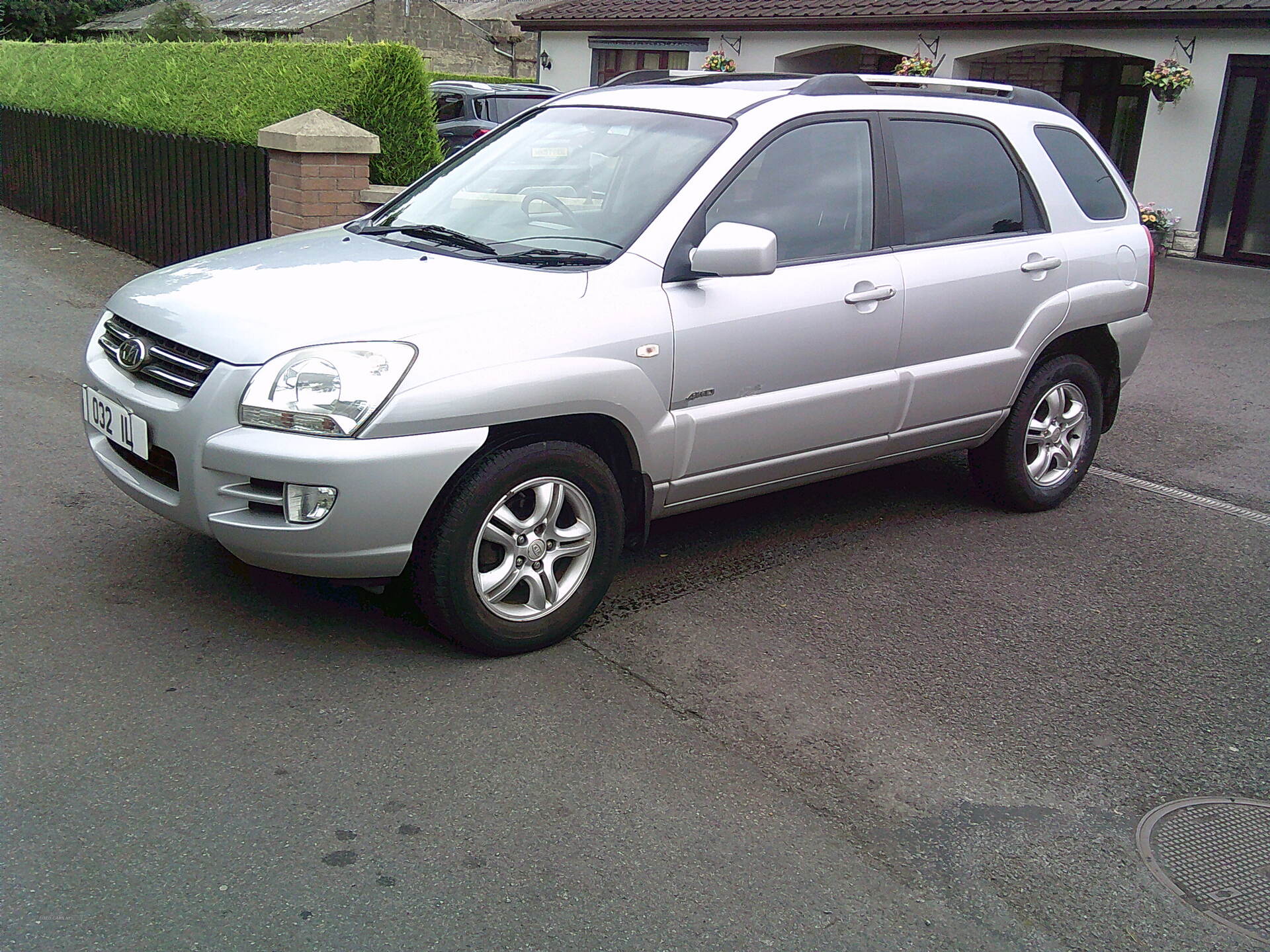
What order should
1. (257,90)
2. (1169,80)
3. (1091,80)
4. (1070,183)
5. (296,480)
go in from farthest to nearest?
(1091,80), (1169,80), (257,90), (1070,183), (296,480)

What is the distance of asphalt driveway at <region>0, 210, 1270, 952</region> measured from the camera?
298 cm

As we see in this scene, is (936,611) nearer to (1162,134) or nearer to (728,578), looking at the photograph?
(728,578)

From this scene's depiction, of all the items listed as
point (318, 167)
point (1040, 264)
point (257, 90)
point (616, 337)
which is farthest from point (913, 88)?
point (257, 90)

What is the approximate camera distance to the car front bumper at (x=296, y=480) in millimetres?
3721

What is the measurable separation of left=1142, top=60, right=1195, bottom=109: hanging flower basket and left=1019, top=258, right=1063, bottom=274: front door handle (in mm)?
12311

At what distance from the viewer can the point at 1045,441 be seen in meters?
6.08

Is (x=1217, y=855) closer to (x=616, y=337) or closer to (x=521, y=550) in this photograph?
(x=521, y=550)

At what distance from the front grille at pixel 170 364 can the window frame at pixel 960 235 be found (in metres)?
2.79

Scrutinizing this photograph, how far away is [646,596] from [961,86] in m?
2.94

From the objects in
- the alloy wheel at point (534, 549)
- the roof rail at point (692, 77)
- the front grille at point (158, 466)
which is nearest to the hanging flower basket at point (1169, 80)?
the roof rail at point (692, 77)

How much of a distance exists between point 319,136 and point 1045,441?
5.50 metres

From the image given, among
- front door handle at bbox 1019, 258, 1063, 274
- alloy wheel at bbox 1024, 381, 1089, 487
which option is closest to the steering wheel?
front door handle at bbox 1019, 258, 1063, 274

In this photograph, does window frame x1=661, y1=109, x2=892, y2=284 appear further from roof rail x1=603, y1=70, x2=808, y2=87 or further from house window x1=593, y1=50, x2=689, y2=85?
house window x1=593, y1=50, x2=689, y2=85

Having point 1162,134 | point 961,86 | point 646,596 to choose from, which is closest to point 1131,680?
point 646,596
